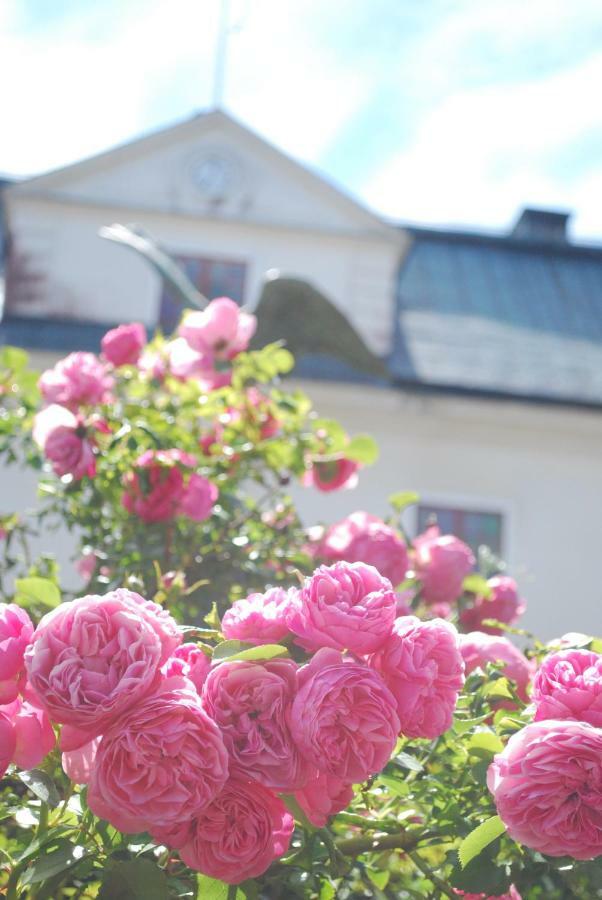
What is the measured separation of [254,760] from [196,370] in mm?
1512

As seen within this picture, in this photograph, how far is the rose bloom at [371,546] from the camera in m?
2.23

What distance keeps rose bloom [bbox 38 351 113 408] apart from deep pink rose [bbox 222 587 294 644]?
1.26m

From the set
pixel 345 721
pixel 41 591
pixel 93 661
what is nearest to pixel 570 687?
pixel 345 721

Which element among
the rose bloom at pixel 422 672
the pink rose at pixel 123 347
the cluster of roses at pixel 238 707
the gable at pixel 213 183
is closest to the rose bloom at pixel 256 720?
the cluster of roses at pixel 238 707

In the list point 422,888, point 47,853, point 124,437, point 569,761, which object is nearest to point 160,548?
point 124,437

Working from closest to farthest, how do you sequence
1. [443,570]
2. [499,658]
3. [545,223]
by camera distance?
[499,658], [443,570], [545,223]

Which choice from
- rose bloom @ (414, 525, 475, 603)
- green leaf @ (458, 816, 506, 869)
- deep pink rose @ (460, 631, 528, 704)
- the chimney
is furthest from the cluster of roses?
the chimney

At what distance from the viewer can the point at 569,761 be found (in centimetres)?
110

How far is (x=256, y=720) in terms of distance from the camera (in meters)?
1.11

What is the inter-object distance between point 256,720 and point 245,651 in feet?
0.21

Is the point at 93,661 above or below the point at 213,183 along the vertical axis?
above

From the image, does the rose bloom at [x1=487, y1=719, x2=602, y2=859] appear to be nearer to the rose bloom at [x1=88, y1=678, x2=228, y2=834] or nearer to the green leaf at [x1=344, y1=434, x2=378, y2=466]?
the rose bloom at [x1=88, y1=678, x2=228, y2=834]

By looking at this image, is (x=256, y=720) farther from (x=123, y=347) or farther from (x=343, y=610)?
(x=123, y=347)

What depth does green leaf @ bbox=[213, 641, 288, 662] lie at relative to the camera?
1114mm
